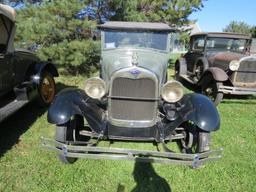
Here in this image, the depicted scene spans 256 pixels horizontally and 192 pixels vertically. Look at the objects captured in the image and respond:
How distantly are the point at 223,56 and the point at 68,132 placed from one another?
5.10 m

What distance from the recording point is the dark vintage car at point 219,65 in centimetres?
598

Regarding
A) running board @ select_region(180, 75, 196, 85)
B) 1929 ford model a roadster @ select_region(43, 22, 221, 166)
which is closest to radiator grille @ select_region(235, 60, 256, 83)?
running board @ select_region(180, 75, 196, 85)

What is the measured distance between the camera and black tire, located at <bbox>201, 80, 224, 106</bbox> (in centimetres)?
592

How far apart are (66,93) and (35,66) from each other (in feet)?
7.82

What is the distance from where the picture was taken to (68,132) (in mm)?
3414

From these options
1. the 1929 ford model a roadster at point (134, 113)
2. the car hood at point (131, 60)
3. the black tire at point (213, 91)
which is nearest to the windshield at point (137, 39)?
the car hood at point (131, 60)

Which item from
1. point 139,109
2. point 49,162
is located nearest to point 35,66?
point 49,162

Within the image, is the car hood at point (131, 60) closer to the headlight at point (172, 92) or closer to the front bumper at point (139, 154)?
the headlight at point (172, 92)

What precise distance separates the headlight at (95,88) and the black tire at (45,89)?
2.18 metres

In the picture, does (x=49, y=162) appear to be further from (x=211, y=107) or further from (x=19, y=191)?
(x=211, y=107)

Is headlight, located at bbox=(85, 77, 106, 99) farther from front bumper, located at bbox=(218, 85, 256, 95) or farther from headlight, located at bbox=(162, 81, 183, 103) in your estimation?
front bumper, located at bbox=(218, 85, 256, 95)

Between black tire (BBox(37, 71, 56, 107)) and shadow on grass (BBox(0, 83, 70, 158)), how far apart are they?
0.21m

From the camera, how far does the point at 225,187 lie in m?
3.02

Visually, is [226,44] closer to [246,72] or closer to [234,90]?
[246,72]
